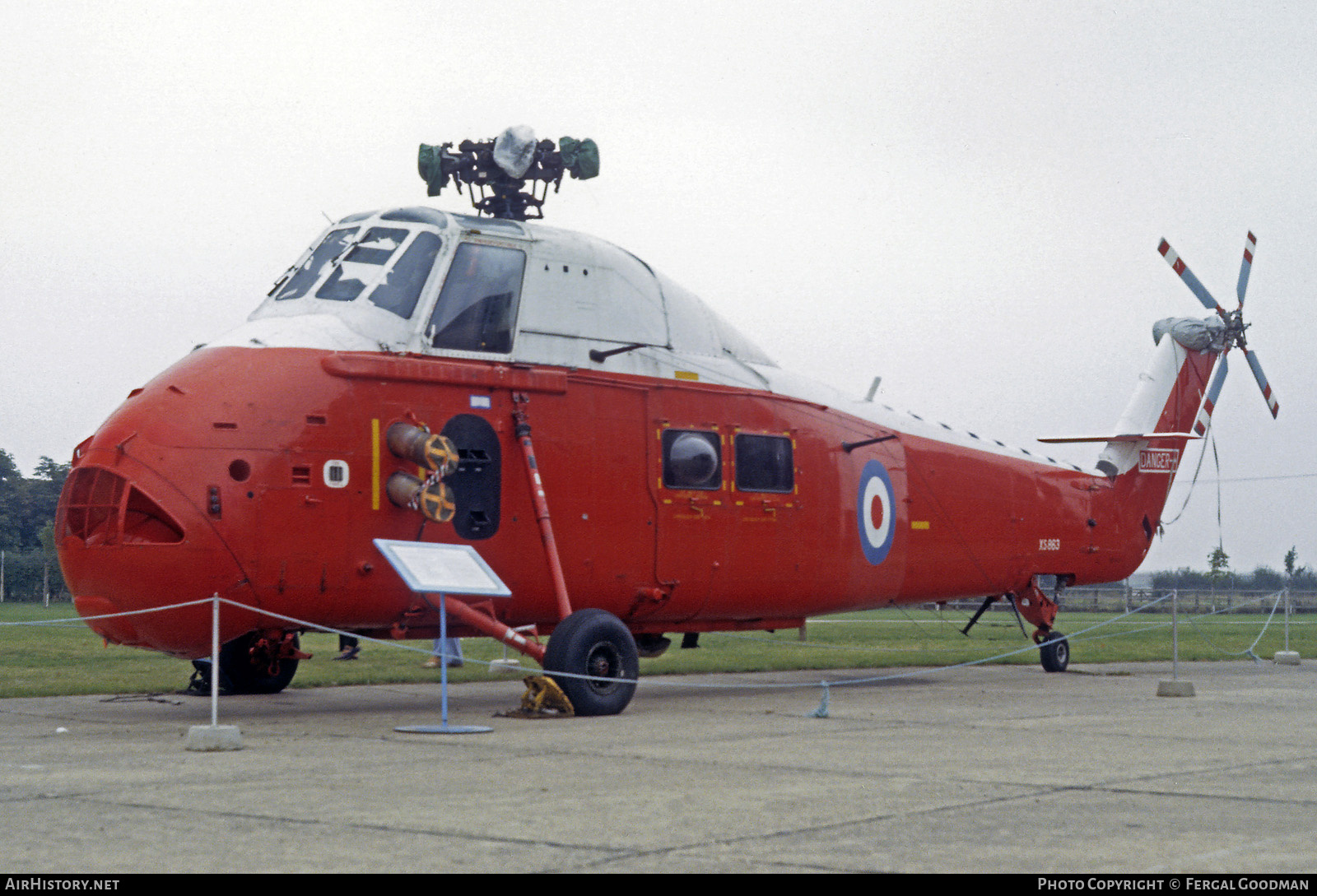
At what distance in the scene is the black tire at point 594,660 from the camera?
39.4 ft

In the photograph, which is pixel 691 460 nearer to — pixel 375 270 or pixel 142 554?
pixel 375 270

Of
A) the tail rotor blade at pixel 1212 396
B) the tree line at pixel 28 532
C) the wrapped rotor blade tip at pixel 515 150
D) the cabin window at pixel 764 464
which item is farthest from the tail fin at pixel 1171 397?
the tree line at pixel 28 532

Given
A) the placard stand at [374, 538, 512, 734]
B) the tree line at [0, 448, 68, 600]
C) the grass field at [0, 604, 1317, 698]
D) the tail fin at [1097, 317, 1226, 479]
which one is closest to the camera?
the placard stand at [374, 538, 512, 734]

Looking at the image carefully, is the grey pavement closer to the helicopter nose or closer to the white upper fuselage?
the helicopter nose

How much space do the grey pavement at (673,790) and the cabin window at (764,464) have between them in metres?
2.67

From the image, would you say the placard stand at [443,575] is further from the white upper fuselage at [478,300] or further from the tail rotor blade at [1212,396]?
the tail rotor blade at [1212,396]

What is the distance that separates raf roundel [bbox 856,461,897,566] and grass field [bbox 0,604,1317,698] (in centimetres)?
270

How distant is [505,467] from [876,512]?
17.9 ft

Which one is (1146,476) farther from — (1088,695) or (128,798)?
(128,798)

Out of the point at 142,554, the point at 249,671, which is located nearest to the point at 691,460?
the point at 249,671

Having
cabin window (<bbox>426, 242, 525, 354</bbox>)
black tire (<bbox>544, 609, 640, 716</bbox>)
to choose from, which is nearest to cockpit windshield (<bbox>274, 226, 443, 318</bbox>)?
cabin window (<bbox>426, 242, 525, 354</bbox>)

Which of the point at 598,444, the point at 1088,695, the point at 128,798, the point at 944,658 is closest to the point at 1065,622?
the point at 944,658

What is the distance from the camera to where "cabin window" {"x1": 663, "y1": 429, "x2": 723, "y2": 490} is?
1430 centimetres

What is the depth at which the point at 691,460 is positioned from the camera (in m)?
14.5
